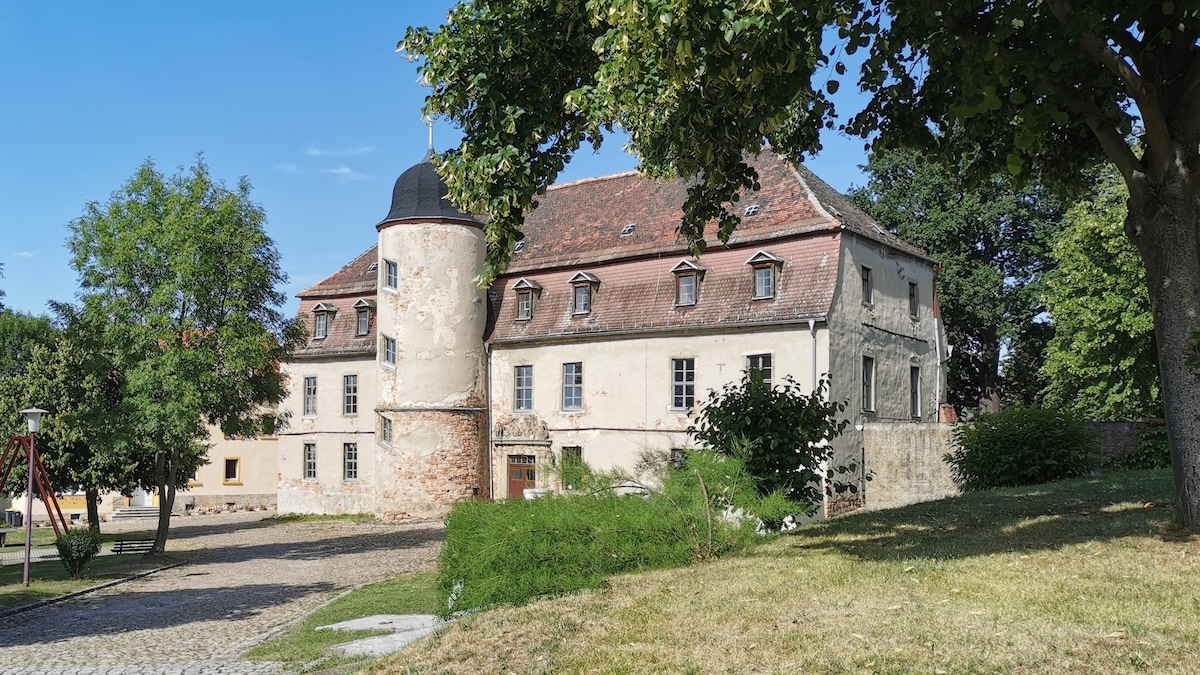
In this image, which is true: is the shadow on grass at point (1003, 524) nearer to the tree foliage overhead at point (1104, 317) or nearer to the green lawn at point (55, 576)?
the green lawn at point (55, 576)

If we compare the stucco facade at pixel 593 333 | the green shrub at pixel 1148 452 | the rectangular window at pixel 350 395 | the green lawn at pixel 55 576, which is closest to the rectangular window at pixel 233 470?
Answer: the stucco facade at pixel 593 333

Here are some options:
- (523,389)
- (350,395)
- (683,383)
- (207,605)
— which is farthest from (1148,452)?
(350,395)

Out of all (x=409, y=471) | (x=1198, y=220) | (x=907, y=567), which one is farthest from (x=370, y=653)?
(x=409, y=471)

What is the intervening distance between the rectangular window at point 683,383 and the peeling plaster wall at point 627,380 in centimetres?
15

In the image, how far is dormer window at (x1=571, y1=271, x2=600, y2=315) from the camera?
3096cm

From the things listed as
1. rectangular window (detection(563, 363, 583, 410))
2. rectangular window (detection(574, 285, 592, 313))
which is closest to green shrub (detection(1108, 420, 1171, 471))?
rectangular window (detection(563, 363, 583, 410))

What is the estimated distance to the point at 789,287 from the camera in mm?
26906

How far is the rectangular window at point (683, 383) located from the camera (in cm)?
2856

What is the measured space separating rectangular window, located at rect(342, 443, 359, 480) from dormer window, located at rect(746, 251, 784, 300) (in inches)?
639

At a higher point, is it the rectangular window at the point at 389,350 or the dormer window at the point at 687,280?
the dormer window at the point at 687,280

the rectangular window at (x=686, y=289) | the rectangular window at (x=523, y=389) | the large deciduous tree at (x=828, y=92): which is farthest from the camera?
the rectangular window at (x=523, y=389)

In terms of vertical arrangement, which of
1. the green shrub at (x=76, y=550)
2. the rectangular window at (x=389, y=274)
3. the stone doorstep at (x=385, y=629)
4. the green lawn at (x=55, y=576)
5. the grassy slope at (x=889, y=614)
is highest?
the rectangular window at (x=389, y=274)

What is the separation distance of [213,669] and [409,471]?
21729 millimetres

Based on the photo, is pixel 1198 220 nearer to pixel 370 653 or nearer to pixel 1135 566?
pixel 1135 566
